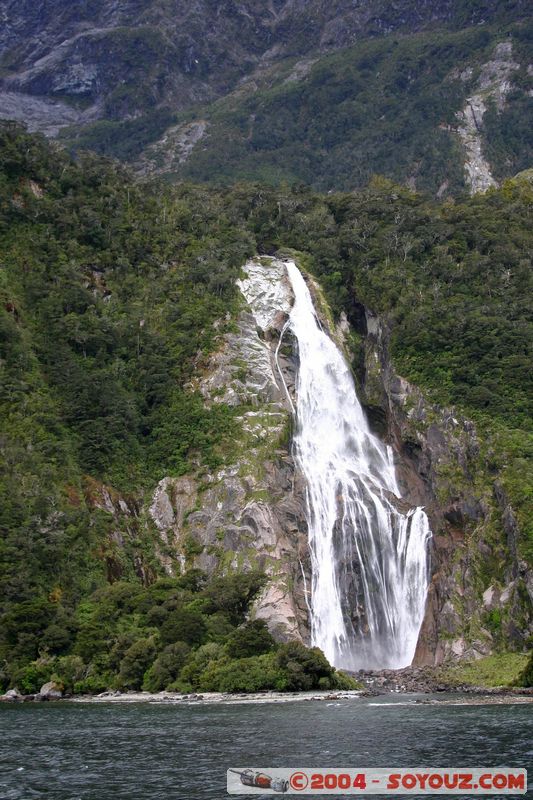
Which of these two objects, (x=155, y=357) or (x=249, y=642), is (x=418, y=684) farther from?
(x=155, y=357)

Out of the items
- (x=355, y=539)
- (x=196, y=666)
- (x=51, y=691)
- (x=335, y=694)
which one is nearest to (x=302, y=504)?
(x=355, y=539)

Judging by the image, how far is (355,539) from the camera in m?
74.4

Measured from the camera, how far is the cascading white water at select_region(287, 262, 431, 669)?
7038 centimetres

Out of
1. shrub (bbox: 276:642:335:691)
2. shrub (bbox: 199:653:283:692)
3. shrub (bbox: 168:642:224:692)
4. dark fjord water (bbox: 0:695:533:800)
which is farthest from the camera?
shrub (bbox: 168:642:224:692)

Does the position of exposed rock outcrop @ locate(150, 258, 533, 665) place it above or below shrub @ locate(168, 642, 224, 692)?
above

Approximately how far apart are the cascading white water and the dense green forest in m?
6.87

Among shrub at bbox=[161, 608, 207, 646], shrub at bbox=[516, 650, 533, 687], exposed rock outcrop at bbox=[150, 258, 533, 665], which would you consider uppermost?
exposed rock outcrop at bbox=[150, 258, 533, 665]

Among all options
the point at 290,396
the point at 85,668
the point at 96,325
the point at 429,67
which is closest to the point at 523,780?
the point at 85,668

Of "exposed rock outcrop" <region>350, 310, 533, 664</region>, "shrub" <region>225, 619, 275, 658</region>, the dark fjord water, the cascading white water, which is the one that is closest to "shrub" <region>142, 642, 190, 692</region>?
"shrub" <region>225, 619, 275, 658</region>

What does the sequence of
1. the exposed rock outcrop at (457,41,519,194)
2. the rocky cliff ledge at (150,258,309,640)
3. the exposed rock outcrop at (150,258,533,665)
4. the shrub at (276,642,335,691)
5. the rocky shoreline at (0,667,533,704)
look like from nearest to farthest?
the rocky shoreline at (0,667,533,704)
the shrub at (276,642,335,691)
the exposed rock outcrop at (150,258,533,665)
the rocky cliff ledge at (150,258,309,640)
the exposed rock outcrop at (457,41,519,194)

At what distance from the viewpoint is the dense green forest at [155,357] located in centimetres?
6031

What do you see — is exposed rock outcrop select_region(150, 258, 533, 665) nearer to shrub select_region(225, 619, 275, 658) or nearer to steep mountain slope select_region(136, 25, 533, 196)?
shrub select_region(225, 619, 275, 658)

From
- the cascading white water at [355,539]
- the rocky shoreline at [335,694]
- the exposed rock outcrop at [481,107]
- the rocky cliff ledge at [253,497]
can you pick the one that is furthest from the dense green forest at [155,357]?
the exposed rock outcrop at [481,107]

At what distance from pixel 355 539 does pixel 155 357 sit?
2555 cm
